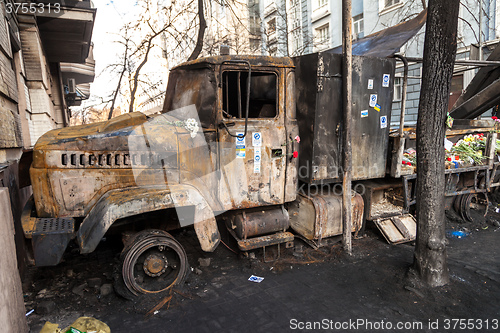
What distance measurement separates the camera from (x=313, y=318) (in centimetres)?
331

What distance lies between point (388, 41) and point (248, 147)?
329cm

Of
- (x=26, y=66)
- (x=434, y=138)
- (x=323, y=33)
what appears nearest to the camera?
(x=434, y=138)

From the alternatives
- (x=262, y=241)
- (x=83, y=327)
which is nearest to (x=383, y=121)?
(x=262, y=241)

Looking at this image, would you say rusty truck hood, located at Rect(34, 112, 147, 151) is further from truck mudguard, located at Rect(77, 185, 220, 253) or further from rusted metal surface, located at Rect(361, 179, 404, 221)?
rusted metal surface, located at Rect(361, 179, 404, 221)

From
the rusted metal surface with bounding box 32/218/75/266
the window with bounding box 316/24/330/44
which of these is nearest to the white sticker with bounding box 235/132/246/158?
the rusted metal surface with bounding box 32/218/75/266

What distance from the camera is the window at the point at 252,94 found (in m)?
4.16

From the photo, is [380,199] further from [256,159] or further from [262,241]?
[256,159]

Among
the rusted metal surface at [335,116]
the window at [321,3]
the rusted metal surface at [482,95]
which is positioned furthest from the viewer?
the window at [321,3]

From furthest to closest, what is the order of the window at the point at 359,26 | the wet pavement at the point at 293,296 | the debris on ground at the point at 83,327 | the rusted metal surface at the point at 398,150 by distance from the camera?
the window at the point at 359,26 < the rusted metal surface at the point at 398,150 < the wet pavement at the point at 293,296 < the debris on ground at the point at 83,327

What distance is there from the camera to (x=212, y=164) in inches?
162

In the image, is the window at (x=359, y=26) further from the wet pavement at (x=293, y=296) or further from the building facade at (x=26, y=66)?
the wet pavement at (x=293, y=296)

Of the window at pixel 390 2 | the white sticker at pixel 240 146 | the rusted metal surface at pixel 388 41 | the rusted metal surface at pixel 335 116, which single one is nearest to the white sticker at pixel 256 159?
the white sticker at pixel 240 146

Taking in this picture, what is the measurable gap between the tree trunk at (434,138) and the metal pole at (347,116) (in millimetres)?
988

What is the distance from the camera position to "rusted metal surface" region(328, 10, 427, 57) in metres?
5.11
